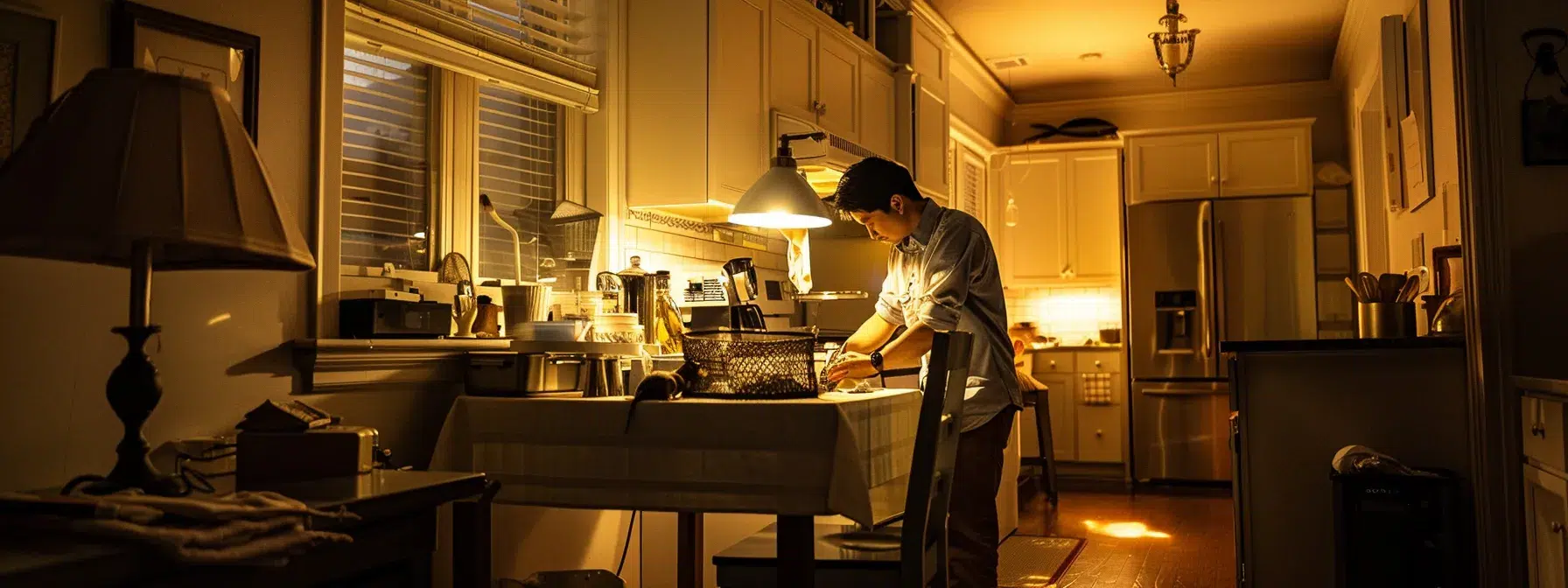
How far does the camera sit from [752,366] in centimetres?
245

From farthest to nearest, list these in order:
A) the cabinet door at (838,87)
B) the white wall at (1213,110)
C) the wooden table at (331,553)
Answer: the white wall at (1213,110)
the cabinet door at (838,87)
the wooden table at (331,553)

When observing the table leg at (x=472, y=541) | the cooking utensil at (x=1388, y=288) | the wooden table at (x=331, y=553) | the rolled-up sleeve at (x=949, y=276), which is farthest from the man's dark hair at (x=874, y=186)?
the cooking utensil at (x=1388, y=288)

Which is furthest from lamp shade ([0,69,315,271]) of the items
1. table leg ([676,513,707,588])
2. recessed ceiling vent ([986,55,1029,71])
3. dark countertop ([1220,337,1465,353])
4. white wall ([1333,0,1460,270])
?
recessed ceiling vent ([986,55,1029,71])

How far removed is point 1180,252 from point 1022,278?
120cm

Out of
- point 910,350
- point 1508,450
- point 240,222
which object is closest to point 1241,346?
point 1508,450

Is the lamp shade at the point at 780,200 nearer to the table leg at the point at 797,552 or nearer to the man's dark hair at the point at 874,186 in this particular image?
the man's dark hair at the point at 874,186

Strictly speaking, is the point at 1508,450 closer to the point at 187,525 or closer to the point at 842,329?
the point at 842,329

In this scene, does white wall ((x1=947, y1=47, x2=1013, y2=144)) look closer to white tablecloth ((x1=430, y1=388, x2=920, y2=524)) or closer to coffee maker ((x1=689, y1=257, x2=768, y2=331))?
coffee maker ((x1=689, y1=257, x2=768, y2=331))

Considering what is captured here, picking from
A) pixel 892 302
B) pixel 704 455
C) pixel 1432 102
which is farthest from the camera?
pixel 1432 102

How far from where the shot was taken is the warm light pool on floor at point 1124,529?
220 inches

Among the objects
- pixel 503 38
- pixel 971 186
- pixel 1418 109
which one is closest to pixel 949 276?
pixel 503 38

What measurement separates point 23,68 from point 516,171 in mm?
1688

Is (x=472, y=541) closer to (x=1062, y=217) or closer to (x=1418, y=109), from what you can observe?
(x=1418, y=109)

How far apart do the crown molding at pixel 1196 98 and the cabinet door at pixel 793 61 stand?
4521 millimetres
